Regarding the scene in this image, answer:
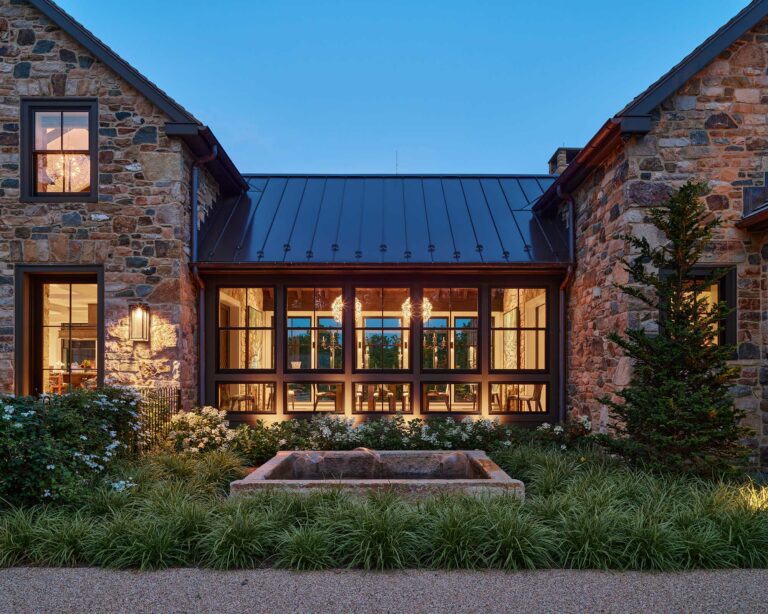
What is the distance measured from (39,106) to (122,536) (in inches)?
271

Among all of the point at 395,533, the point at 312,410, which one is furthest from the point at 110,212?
the point at 395,533

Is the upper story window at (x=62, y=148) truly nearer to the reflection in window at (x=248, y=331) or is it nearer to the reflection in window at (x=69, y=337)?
the reflection in window at (x=69, y=337)

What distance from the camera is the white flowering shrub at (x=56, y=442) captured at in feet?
15.6

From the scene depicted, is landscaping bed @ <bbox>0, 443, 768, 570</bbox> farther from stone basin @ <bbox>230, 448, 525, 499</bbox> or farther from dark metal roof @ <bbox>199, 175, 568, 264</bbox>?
dark metal roof @ <bbox>199, 175, 568, 264</bbox>

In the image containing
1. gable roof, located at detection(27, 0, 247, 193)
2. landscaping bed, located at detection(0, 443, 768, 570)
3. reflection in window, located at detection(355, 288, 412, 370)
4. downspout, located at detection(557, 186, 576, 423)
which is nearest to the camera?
landscaping bed, located at detection(0, 443, 768, 570)

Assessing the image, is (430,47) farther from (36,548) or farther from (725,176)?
(36,548)

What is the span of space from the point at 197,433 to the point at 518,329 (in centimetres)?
526

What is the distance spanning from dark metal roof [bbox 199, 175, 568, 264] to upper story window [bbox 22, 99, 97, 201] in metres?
2.00

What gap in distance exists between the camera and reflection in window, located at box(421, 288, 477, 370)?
8.76 metres

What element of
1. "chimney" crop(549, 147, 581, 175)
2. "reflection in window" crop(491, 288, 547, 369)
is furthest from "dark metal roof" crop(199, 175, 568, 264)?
"chimney" crop(549, 147, 581, 175)

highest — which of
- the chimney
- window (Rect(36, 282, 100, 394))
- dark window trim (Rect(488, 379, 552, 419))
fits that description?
the chimney

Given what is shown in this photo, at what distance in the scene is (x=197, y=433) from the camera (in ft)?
24.4

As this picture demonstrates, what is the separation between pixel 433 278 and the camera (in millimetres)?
8750

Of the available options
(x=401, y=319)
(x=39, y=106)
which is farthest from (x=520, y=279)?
(x=39, y=106)
